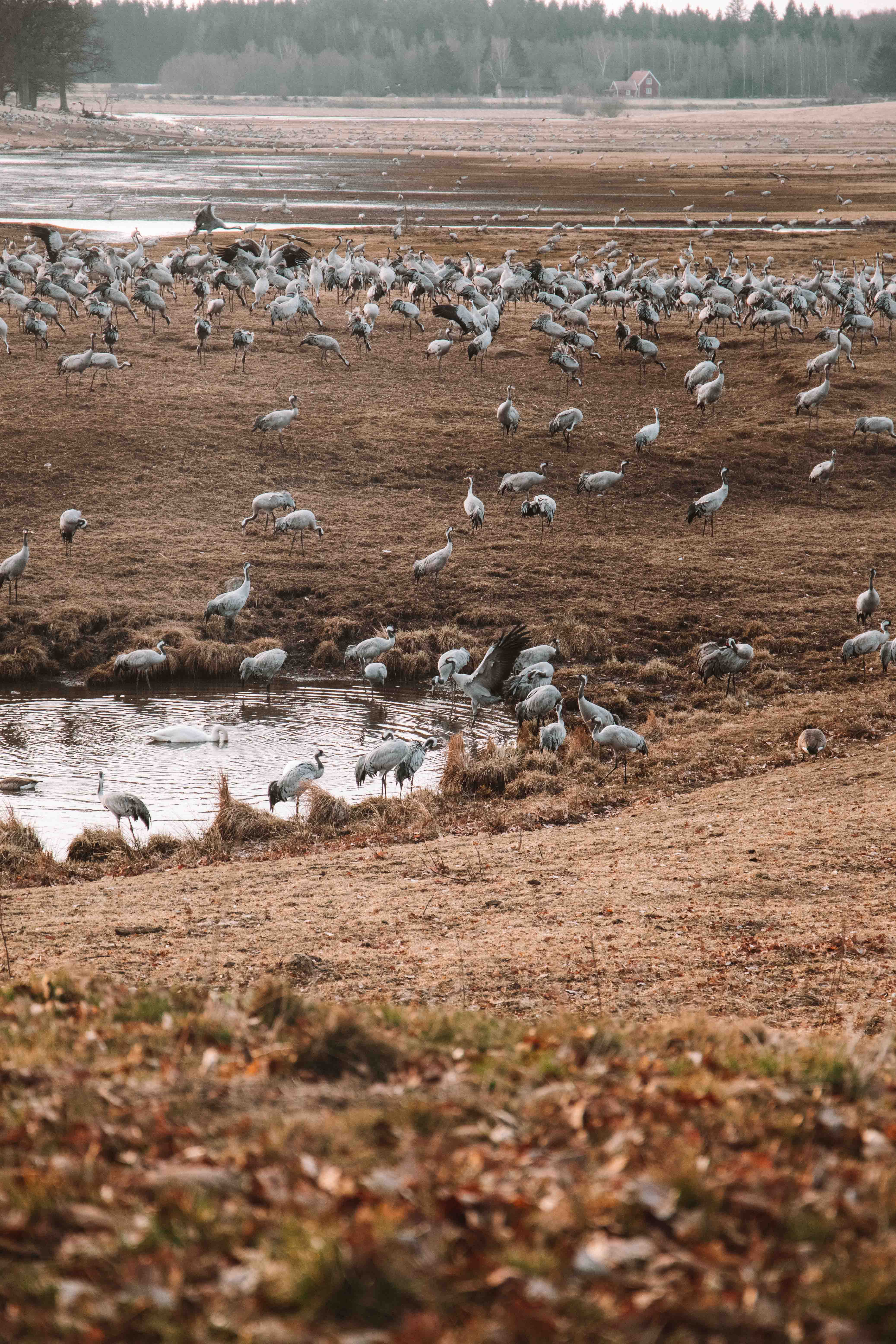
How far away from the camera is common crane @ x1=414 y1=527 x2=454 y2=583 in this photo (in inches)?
691

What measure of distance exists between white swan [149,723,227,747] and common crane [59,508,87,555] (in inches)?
207

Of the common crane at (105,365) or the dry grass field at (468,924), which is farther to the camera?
the common crane at (105,365)

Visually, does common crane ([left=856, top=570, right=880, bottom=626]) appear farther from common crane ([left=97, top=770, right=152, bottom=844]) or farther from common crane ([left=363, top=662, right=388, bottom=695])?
common crane ([left=97, top=770, right=152, bottom=844])

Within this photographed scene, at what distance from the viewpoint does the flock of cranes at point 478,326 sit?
1503 cm

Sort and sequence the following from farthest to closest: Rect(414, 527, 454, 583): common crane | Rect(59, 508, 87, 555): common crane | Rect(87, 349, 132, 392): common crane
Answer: Rect(87, 349, 132, 392): common crane → Rect(59, 508, 87, 555): common crane → Rect(414, 527, 454, 583): common crane

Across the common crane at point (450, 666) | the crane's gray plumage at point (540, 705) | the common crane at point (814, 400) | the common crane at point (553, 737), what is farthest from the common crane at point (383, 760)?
the common crane at point (814, 400)

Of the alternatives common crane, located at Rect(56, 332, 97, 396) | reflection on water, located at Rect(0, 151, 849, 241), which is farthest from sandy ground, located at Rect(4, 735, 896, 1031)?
reflection on water, located at Rect(0, 151, 849, 241)

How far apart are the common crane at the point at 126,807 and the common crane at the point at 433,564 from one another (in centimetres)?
684

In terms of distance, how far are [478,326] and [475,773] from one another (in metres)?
17.8

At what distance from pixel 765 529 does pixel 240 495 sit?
8.49 metres

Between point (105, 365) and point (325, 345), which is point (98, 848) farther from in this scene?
point (325, 345)

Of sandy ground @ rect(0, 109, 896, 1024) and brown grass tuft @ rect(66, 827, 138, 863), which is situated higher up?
sandy ground @ rect(0, 109, 896, 1024)

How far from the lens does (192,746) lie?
13.8 m

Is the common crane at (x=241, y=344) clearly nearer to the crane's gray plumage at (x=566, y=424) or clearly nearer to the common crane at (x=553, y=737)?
the crane's gray plumage at (x=566, y=424)
